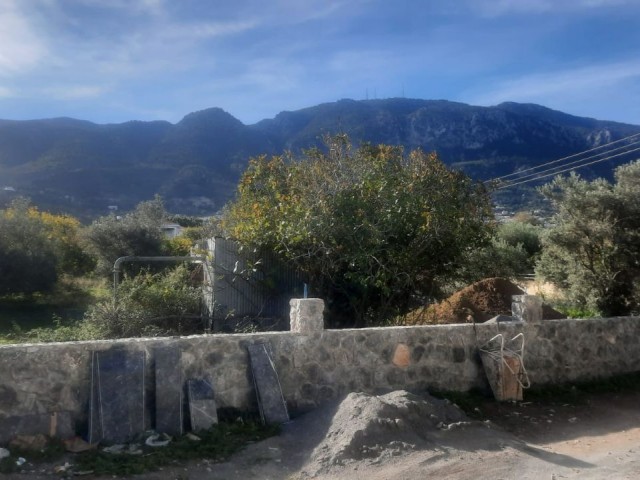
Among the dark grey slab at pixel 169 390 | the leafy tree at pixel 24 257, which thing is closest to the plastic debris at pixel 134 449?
the dark grey slab at pixel 169 390

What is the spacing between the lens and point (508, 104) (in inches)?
3071

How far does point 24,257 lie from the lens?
20.9 m

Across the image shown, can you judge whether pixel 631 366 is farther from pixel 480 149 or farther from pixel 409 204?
pixel 480 149

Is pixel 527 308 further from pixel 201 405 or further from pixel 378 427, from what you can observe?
pixel 201 405

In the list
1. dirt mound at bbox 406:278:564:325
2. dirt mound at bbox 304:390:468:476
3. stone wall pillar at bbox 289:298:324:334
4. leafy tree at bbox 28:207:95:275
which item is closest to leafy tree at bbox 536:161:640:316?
dirt mound at bbox 406:278:564:325

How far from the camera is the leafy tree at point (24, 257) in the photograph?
2078 cm

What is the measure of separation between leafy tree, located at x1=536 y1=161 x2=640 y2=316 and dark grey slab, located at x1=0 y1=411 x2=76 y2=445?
10.1 meters

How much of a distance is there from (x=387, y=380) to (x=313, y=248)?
3.83 meters

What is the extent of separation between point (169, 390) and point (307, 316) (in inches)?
73.8

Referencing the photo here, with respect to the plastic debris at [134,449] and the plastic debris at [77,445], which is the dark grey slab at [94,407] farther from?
the plastic debris at [134,449]

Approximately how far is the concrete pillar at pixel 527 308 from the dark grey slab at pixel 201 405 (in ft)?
15.4

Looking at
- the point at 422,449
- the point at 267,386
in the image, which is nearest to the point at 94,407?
the point at 267,386

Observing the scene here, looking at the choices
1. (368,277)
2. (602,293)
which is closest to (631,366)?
(602,293)

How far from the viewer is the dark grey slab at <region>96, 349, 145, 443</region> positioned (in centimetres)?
638
